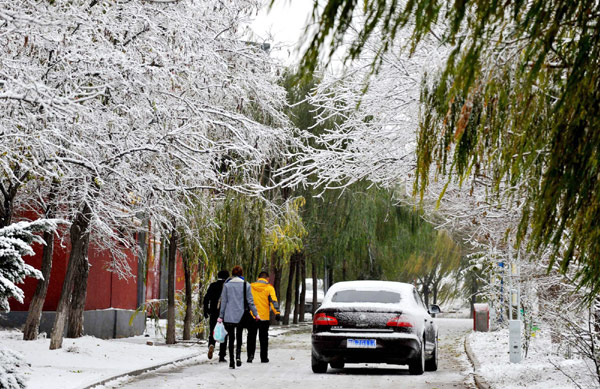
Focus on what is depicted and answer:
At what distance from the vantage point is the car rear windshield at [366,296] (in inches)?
636

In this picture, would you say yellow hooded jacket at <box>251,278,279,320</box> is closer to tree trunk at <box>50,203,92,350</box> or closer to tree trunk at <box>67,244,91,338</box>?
tree trunk at <box>50,203,92,350</box>

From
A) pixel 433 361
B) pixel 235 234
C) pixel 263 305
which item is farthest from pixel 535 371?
pixel 235 234

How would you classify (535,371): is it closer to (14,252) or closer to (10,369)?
(10,369)

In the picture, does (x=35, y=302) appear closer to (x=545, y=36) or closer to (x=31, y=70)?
(x=31, y=70)

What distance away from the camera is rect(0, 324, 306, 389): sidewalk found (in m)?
13.6

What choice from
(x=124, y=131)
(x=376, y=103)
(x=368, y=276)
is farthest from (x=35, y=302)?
(x=368, y=276)

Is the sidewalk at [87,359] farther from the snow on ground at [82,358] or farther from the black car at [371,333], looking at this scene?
the black car at [371,333]

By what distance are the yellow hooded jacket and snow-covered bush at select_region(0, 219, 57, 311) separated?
8700 millimetres

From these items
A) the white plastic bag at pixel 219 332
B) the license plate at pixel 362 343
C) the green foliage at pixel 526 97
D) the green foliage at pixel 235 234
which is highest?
the green foliage at pixel 235 234

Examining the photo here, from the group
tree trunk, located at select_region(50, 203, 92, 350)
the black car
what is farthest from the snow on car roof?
tree trunk, located at select_region(50, 203, 92, 350)

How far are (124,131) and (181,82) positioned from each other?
A: 111 cm

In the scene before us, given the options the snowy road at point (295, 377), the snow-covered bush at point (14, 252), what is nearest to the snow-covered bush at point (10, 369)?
the snow-covered bush at point (14, 252)

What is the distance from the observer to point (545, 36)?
489 centimetres

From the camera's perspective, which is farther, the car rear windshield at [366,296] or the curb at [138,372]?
the car rear windshield at [366,296]
